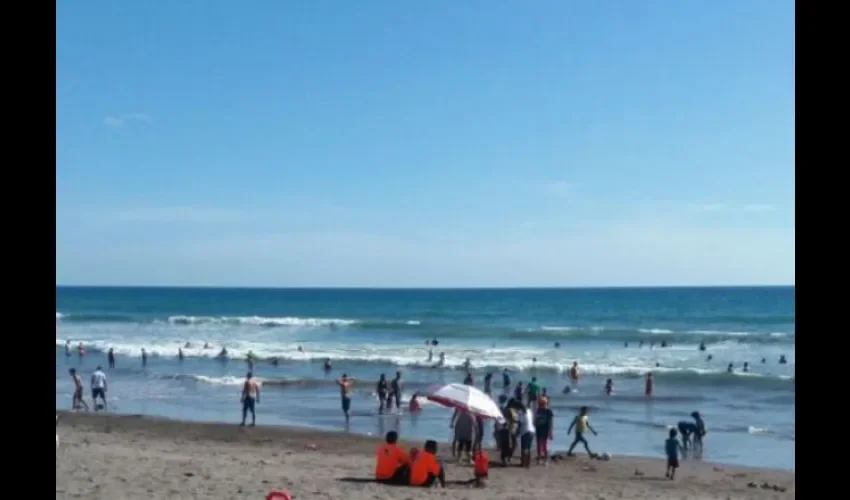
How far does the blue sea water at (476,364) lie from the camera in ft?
69.7

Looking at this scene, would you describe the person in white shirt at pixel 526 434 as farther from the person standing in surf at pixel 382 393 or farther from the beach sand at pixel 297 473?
the person standing in surf at pixel 382 393

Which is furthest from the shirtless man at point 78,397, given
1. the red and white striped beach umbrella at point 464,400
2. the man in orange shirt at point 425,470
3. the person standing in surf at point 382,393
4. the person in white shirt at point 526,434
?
the man in orange shirt at point 425,470

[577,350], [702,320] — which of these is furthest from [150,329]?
[702,320]

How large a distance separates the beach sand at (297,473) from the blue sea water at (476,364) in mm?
1911

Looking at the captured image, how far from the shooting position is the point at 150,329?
60938mm

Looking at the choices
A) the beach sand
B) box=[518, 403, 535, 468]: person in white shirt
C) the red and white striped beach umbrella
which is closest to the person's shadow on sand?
the beach sand

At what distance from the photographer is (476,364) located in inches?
1474

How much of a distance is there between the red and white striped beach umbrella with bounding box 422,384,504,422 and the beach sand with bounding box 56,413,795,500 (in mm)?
1114

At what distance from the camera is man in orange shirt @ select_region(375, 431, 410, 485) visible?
516 inches

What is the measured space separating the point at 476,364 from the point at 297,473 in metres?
23.9

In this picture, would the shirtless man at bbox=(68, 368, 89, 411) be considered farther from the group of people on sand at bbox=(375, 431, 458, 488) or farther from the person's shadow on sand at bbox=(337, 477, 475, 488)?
the group of people on sand at bbox=(375, 431, 458, 488)

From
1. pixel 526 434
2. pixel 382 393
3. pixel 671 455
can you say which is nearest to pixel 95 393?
pixel 382 393
